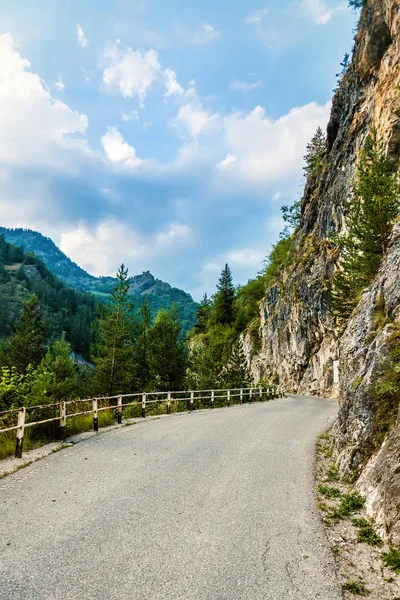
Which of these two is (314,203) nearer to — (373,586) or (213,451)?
(213,451)

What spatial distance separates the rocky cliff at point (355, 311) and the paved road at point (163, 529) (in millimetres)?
1233

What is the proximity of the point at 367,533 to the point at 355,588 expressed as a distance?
136cm

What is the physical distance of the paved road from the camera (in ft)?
11.1

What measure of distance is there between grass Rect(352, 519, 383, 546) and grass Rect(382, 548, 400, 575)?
1.35ft

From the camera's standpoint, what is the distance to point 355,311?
12062 mm

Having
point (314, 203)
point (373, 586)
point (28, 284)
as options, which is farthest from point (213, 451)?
point (28, 284)

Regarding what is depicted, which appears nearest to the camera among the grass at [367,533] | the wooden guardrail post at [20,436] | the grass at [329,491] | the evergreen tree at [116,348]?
the grass at [367,533]

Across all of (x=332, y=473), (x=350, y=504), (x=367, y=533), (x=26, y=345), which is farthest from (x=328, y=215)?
(x=26, y=345)

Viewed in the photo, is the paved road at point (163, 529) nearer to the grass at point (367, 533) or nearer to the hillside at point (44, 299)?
the grass at point (367, 533)

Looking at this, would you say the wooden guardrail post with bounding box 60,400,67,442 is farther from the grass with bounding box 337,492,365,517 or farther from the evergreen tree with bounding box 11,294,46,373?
the evergreen tree with bounding box 11,294,46,373

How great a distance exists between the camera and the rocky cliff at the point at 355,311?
6.59 metres

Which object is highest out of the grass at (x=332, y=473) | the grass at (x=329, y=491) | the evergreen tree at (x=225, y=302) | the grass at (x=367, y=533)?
the evergreen tree at (x=225, y=302)

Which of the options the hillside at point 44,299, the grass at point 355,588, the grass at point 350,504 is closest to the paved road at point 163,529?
the grass at point 355,588

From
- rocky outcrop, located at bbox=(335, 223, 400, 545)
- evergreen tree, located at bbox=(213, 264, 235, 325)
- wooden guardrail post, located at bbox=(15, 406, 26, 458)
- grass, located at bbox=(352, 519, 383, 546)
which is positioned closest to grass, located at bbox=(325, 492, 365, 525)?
rocky outcrop, located at bbox=(335, 223, 400, 545)
